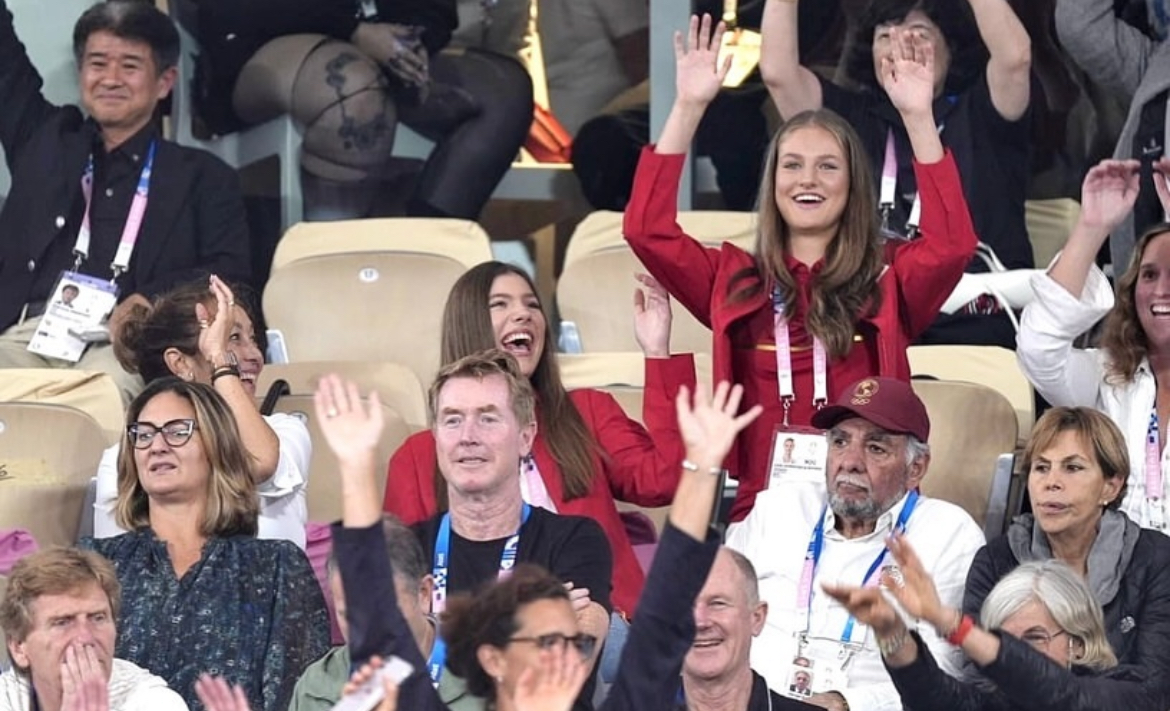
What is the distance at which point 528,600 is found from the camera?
4332 millimetres

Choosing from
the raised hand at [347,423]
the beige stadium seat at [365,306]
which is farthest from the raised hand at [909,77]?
the raised hand at [347,423]

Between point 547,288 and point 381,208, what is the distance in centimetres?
59

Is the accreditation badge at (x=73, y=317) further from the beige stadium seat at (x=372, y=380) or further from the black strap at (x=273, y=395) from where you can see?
the black strap at (x=273, y=395)

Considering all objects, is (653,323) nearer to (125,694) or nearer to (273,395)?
(273,395)

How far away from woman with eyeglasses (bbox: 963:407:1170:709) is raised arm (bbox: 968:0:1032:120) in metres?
1.30

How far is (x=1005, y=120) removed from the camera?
723cm

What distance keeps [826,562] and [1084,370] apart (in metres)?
0.95

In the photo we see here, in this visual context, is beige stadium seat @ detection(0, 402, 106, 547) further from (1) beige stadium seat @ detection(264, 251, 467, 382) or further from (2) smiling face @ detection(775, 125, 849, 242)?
(2) smiling face @ detection(775, 125, 849, 242)

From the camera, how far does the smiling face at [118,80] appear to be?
25.4 feet

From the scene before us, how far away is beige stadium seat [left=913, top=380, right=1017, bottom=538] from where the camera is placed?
21.1 feet

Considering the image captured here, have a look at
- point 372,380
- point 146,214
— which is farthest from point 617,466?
point 146,214

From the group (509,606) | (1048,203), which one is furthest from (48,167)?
(509,606)

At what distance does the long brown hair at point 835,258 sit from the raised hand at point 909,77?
16 cm

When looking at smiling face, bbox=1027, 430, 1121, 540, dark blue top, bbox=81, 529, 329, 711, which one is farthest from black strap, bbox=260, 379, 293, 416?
smiling face, bbox=1027, 430, 1121, 540
